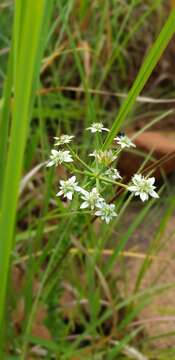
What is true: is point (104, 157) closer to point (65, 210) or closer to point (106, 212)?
point (106, 212)

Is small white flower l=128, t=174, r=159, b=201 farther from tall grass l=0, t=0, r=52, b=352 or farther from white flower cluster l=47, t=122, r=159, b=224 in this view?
tall grass l=0, t=0, r=52, b=352

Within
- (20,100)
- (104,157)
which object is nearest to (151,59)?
(104,157)

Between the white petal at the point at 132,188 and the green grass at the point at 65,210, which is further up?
the green grass at the point at 65,210

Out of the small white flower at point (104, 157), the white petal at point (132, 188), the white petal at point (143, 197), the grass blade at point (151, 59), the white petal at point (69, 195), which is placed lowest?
the white petal at point (143, 197)

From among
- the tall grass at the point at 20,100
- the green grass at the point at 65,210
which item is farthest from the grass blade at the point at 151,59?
the tall grass at the point at 20,100

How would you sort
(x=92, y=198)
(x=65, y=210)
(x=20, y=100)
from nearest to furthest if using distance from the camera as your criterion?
(x=20, y=100) → (x=92, y=198) → (x=65, y=210)

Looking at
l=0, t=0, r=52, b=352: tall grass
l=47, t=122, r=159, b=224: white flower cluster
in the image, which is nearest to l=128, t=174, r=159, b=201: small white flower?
l=47, t=122, r=159, b=224: white flower cluster

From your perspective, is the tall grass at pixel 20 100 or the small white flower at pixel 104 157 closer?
the tall grass at pixel 20 100

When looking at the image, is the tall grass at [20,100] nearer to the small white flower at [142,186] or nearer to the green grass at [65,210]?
the green grass at [65,210]

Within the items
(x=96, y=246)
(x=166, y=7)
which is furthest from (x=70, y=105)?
(x=96, y=246)

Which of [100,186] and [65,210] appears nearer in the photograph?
[100,186]
